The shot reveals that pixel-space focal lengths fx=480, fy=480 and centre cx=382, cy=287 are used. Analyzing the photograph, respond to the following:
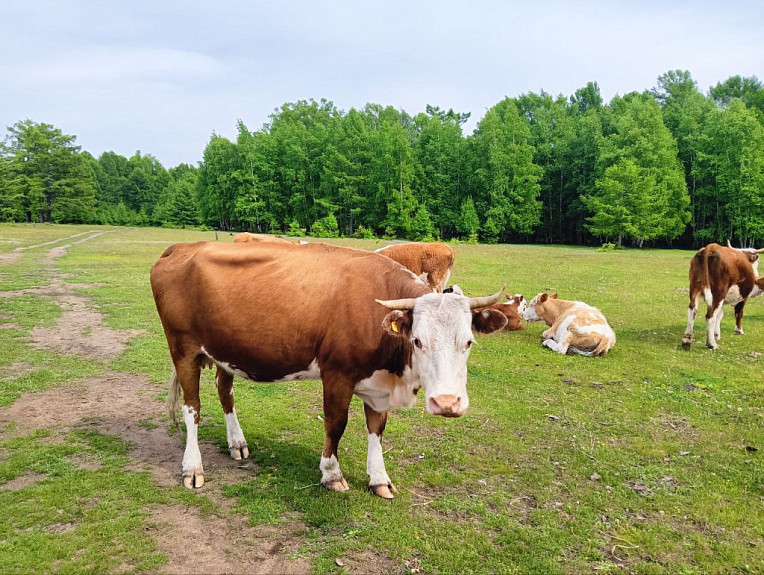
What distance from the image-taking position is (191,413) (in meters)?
5.78

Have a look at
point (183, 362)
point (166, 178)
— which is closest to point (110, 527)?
point (183, 362)

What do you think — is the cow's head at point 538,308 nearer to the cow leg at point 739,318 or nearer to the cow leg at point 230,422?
the cow leg at point 739,318

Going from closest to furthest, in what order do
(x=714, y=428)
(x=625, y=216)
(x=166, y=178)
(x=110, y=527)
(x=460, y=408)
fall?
1. (x=460, y=408)
2. (x=110, y=527)
3. (x=714, y=428)
4. (x=625, y=216)
5. (x=166, y=178)

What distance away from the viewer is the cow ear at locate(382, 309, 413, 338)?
449 centimetres

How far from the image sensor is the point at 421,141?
68.9 meters

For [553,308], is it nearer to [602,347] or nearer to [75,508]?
[602,347]

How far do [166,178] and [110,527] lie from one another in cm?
12700

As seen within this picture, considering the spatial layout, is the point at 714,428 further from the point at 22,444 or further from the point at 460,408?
the point at 22,444

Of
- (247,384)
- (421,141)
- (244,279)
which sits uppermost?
(421,141)

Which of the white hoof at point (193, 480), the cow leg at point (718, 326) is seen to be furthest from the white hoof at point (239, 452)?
the cow leg at point (718, 326)

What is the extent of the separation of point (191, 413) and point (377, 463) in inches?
91.5

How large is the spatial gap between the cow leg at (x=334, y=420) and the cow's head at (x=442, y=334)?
0.94 meters

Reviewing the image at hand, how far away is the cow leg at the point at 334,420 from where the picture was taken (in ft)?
16.8

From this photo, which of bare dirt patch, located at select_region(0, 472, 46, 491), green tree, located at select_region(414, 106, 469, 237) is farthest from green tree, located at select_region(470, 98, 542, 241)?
bare dirt patch, located at select_region(0, 472, 46, 491)
